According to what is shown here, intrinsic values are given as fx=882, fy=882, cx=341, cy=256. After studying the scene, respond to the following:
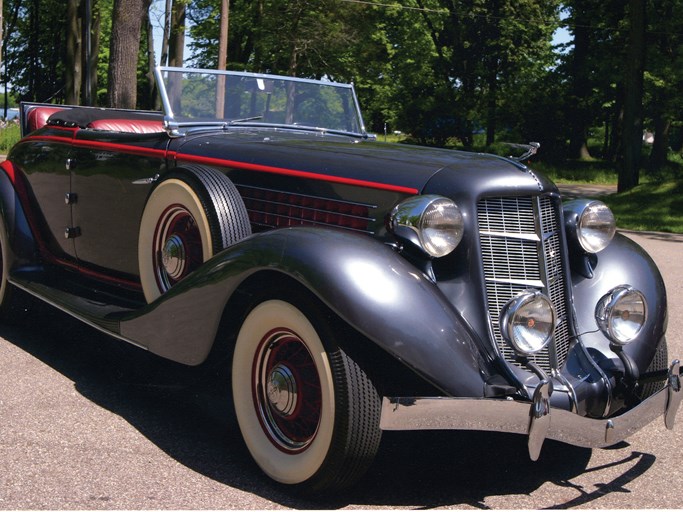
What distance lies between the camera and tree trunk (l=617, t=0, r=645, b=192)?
637 inches

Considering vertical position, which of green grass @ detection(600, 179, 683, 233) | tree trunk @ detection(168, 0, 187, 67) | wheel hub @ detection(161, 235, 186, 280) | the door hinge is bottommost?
green grass @ detection(600, 179, 683, 233)

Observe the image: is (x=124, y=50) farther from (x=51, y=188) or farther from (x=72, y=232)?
(x=72, y=232)

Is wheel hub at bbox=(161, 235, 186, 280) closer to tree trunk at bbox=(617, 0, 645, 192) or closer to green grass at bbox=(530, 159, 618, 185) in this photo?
tree trunk at bbox=(617, 0, 645, 192)

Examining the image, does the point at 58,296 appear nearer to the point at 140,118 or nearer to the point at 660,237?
the point at 140,118

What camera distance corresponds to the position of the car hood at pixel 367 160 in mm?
3576

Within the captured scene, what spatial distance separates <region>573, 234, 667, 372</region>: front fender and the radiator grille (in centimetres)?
106

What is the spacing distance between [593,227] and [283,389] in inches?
66.3

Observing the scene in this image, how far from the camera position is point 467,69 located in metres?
34.7

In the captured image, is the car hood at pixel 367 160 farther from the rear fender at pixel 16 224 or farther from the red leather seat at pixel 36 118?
the red leather seat at pixel 36 118

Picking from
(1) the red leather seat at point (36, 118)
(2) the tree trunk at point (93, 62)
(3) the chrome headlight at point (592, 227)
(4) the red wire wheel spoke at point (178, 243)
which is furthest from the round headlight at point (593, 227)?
(2) the tree trunk at point (93, 62)

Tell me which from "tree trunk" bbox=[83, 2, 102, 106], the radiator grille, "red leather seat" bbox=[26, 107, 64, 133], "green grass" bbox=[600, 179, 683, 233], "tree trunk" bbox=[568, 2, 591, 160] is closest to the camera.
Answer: the radiator grille

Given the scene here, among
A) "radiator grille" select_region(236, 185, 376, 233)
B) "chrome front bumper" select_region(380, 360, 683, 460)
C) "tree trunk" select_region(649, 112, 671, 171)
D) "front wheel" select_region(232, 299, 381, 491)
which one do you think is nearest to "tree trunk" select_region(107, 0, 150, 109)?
"radiator grille" select_region(236, 185, 376, 233)

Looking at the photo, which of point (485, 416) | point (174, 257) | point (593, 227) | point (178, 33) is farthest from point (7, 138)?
point (485, 416)

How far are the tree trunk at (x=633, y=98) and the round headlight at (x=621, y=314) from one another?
45.1ft
